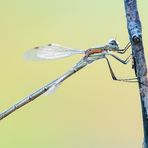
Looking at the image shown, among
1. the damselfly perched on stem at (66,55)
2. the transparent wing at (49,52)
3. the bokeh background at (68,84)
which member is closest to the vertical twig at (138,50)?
the damselfly perched on stem at (66,55)

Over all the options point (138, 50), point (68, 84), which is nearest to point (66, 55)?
point (138, 50)

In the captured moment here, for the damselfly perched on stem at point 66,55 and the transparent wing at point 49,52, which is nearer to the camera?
the damselfly perched on stem at point 66,55

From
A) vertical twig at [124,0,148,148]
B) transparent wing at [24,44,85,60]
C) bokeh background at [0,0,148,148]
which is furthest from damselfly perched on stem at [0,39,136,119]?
bokeh background at [0,0,148,148]

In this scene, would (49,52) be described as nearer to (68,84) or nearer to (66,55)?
(66,55)

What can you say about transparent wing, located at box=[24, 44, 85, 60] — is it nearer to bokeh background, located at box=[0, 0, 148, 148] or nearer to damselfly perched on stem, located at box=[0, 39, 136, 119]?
damselfly perched on stem, located at box=[0, 39, 136, 119]

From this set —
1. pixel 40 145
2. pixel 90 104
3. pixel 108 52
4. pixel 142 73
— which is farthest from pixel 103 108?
pixel 142 73

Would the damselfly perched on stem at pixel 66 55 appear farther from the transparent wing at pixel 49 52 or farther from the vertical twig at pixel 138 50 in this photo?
the vertical twig at pixel 138 50
